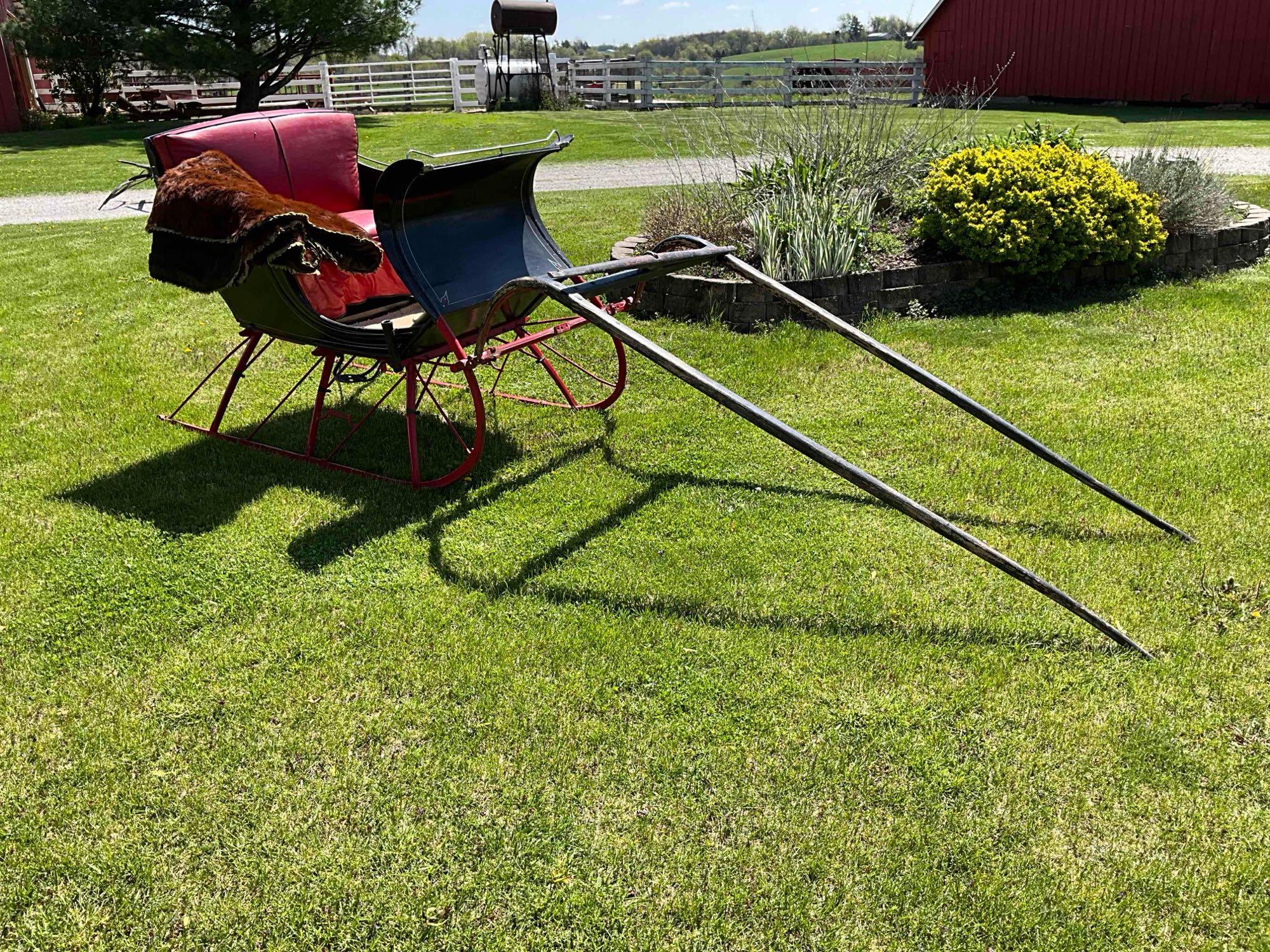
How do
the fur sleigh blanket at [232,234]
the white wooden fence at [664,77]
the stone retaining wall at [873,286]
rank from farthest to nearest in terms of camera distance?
the white wooden fence at [664,77] < the stone retaining wall at [873,286] < the fur sleigh blanket at [232,234]

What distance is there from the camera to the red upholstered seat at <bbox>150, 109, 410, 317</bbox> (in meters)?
4.60

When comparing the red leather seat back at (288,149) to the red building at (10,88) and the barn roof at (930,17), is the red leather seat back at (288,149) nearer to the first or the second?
the red building at (10,88)

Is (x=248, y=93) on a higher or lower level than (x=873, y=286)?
higher

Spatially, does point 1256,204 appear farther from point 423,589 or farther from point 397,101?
point 397,101

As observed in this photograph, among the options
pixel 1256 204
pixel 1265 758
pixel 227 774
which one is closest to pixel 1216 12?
pixel 1256 204

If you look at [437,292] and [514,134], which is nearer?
[437,292]

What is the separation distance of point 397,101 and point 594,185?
16.8 metres

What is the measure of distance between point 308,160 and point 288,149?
0.13 m

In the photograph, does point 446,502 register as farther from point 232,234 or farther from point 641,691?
point 641,691

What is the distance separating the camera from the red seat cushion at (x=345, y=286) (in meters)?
4.59

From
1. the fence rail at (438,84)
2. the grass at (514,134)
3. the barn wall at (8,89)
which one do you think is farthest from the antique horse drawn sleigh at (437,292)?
the barn wall at (8,89)

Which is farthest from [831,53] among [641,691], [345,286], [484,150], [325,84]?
[641,691]

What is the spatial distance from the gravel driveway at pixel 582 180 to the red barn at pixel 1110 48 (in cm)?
727

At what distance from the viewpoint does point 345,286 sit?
16.1 feet
